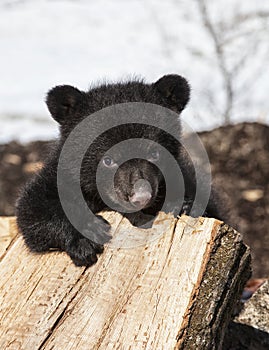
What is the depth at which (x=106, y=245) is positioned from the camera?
404cm

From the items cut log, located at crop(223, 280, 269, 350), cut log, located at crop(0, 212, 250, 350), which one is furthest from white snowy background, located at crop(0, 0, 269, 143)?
cut log, located at crop(0, 212, 250, 350)

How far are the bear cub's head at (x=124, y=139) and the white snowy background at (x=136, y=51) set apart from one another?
13.7 feet

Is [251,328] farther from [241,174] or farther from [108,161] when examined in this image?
[241,174]

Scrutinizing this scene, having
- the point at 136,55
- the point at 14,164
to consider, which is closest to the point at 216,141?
the point at 14,164

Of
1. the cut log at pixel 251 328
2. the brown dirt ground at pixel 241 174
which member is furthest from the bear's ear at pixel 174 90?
the brown dirt ground at pixel 241 174

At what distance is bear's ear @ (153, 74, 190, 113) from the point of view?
15.0 feet

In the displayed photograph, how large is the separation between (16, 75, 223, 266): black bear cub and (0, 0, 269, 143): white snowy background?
165 inches

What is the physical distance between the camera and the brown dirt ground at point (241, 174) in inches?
298

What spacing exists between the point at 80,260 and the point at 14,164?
493cm

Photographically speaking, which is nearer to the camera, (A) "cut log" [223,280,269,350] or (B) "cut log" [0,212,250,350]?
(B) "cut log" [0,212,250,350]

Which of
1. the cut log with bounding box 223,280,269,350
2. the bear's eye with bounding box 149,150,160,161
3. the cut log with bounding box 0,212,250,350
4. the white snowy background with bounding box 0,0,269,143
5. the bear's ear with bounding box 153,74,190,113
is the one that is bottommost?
the white snowy background with bounding box 0,0,269,143

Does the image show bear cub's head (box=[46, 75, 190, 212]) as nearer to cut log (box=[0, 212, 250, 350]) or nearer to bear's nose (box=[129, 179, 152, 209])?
bear's nose (box=[129, 179, 152, 209])

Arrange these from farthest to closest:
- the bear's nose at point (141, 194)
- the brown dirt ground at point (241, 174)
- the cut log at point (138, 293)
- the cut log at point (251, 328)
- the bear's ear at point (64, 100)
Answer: the brown dirt ground at point (241, 174) < the cut log at point (251, 328) < the bear's ear at point (64, 100) < the bear's nose at point (141, 194) < the cut log at point (138, 293)

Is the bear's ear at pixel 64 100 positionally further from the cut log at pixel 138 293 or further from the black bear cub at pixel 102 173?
the cut log at pixel 138 293
